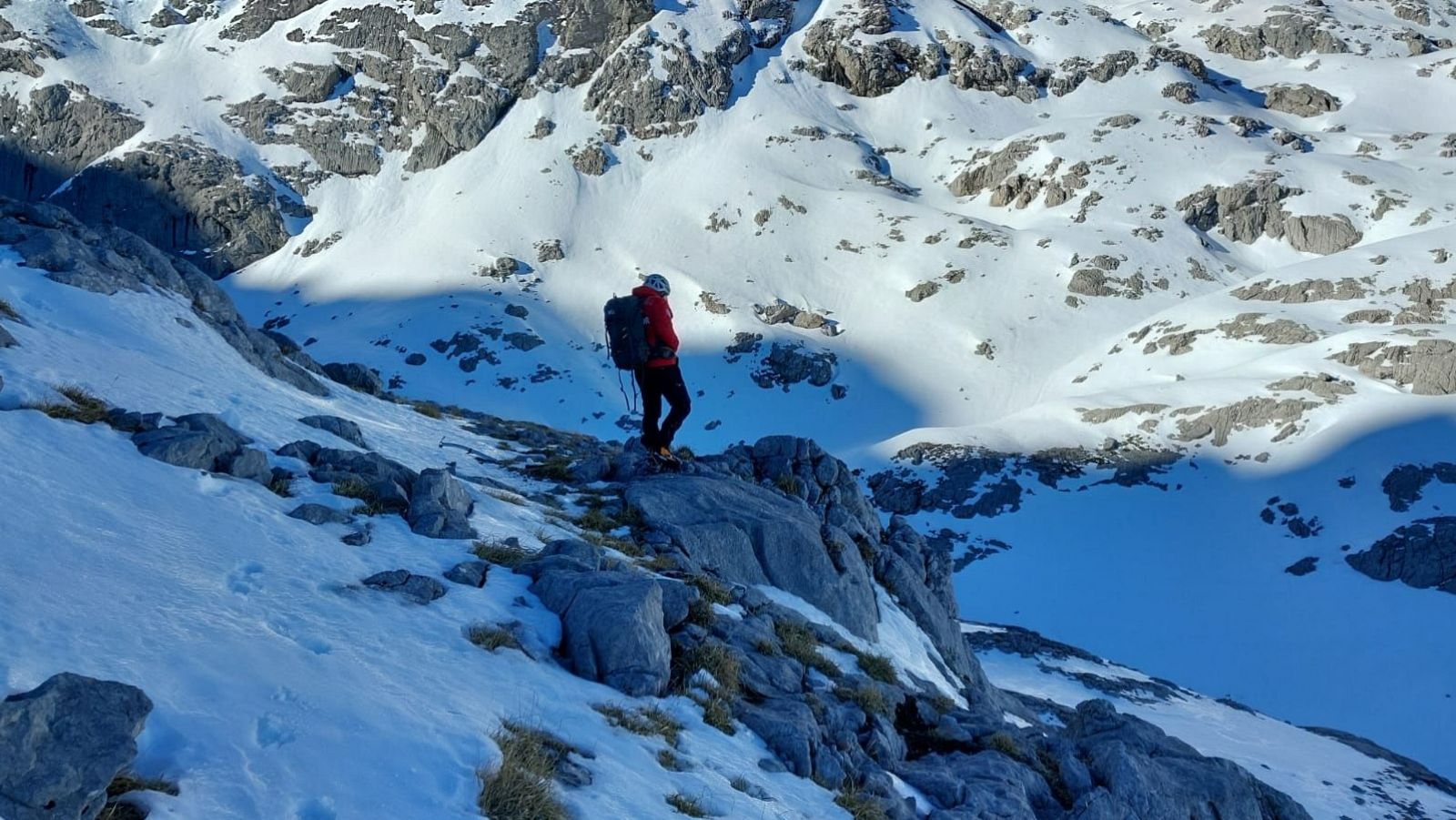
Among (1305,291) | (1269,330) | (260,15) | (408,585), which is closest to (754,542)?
(408,585)

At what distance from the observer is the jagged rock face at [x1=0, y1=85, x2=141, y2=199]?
128 meters

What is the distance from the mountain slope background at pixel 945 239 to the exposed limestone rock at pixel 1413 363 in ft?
0.92

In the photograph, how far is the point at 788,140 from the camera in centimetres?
12638

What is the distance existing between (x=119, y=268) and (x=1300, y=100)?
157 m

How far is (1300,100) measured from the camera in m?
138

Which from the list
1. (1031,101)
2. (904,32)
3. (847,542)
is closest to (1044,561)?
(847,542)

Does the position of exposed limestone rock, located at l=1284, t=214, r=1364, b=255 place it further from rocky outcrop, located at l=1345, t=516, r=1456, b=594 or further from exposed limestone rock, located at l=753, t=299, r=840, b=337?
rocky outcrop, located at l=1345, t=516, r=1456, b=594

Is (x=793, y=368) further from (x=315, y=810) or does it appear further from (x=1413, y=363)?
(x=315, y=810)

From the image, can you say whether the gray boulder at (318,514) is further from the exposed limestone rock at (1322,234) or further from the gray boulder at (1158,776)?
the exposed limestone rock at (1322,234)

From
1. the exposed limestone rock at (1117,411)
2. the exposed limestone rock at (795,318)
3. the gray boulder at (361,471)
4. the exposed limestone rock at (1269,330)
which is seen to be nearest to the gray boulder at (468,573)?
the gray boulder at (361,471)

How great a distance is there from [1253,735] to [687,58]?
121m

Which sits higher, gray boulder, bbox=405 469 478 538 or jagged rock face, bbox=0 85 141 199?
jagged rock face, bbox=0 85 141 199

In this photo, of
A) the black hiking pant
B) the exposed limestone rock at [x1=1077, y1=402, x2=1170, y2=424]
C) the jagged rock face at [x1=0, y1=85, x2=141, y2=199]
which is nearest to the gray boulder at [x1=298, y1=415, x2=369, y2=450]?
the black hiking pant

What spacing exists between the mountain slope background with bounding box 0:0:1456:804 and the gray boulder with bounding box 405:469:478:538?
44.7 m
